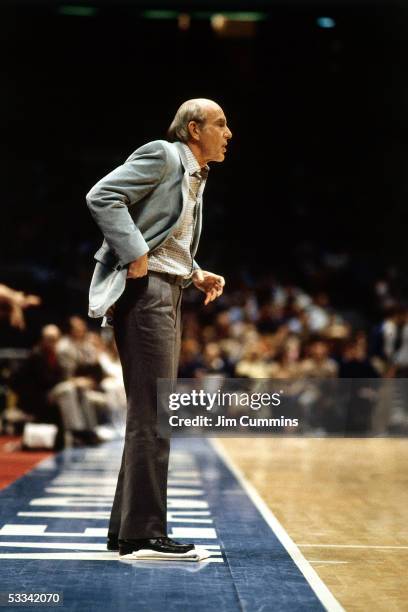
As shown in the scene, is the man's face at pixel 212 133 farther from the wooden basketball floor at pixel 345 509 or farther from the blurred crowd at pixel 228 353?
the blurred crowd at pixel 228 353

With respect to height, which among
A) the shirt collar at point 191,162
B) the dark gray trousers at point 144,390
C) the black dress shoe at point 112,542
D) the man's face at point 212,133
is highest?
the man's face at point 212,133

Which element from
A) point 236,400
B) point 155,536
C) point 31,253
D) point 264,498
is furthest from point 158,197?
point 31,253

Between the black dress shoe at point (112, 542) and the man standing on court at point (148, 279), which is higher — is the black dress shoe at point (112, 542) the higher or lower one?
the lower one

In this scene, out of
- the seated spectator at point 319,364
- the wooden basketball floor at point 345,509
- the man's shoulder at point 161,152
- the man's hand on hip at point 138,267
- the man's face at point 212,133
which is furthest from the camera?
the seated spectator at point 319,364

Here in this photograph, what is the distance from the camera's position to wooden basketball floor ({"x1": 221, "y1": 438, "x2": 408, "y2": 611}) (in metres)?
3.13

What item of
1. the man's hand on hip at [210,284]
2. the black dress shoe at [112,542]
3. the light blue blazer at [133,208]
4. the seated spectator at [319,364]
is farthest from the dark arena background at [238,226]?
the light blue blazer at [133,208]

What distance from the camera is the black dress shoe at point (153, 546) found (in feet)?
10.9

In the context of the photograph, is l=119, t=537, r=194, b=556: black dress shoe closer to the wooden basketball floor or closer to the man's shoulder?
the wooden basketball floor

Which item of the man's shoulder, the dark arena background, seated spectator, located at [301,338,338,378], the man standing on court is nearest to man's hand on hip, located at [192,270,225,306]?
the man standing on court

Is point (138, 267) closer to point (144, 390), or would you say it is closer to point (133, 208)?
point (133, 208)

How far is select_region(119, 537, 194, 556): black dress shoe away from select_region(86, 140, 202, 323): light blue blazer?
75 centimetres

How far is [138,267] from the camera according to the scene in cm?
325

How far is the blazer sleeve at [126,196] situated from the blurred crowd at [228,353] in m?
4.60

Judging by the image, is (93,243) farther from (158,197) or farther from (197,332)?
(158,197)
